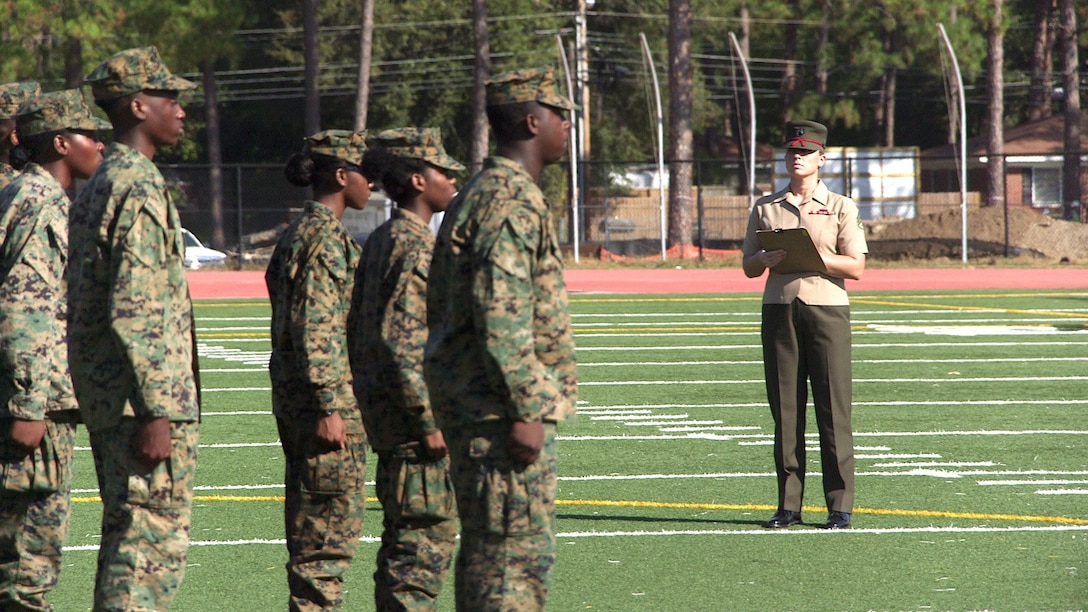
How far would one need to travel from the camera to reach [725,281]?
97.6ft

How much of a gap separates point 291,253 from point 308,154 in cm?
45

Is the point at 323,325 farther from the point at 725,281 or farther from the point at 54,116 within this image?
→ the point at 725,281

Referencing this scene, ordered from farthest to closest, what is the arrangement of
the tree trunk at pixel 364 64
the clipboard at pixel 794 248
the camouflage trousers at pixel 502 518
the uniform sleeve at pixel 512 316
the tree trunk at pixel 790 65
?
the tree trunk at pixel 790 65 → the tree trunk at pixel 364 64 → the clipboard at pixel 794 248 → the camouflage trousers at pixel 502 518 → the uniform sleeve at pixel 512 316

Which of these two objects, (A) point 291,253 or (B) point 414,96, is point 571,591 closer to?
(A) point 291,253

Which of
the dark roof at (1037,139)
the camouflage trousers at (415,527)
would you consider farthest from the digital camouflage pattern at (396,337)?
the dark roof at (1037,139)

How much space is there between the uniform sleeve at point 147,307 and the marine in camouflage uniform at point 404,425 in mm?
878

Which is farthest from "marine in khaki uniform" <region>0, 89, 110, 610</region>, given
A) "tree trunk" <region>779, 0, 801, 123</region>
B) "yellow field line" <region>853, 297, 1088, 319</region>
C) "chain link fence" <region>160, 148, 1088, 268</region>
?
"tree trunk" <region>779, 0, 801, 123</region>

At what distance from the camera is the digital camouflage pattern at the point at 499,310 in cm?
440

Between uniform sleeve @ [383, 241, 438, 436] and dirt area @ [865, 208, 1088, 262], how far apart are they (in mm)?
31368

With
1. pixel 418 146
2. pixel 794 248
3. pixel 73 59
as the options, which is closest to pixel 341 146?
pixel 418 146

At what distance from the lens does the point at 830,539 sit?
784 cm

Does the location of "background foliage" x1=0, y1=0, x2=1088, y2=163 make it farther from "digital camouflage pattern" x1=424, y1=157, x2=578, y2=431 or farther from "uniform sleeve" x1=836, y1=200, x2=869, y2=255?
"digital camouflage pattern" x1=424, y1=157, x2=578, y2=431

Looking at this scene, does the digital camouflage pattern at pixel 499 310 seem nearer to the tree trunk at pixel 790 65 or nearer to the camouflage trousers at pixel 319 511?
the camouflage trousers at pixel 319 511

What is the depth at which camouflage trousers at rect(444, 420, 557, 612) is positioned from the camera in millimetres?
4535
